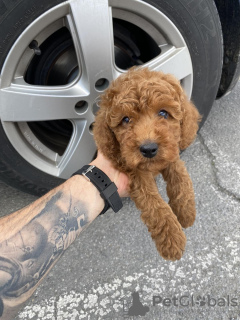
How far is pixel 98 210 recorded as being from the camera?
210cm

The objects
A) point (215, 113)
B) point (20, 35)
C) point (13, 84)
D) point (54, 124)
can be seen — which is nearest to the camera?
point (20, 35)

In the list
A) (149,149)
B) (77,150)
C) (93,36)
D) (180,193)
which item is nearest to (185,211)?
(180,193)

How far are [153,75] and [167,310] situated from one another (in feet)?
4.99

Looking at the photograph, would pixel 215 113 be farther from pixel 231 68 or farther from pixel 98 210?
pixel 98 210

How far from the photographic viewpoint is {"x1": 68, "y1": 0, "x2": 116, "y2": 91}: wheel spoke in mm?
Result: 2109

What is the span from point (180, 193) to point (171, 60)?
0.98 m

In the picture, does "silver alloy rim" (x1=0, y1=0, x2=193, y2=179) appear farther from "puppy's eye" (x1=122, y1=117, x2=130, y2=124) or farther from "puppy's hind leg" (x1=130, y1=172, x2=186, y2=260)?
"puppy's hind leg" (x1=130, y1=172, x2=186, y2=260)

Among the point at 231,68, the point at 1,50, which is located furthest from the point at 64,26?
the point at 231,68

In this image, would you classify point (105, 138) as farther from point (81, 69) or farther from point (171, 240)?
point (171, 240)

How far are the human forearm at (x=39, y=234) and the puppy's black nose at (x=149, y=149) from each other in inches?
19.2

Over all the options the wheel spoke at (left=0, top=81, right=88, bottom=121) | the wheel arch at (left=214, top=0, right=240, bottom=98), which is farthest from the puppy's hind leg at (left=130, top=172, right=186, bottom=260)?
the wheel arch at (left=214, top=0, right=240, bottom=98)

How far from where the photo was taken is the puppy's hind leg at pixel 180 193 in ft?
7.27

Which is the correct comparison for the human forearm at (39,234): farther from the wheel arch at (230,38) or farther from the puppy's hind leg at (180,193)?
the wheel arch at (230,38)

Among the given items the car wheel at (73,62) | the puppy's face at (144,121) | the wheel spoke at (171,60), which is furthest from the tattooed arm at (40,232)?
the wheel spoke at (171,60)
